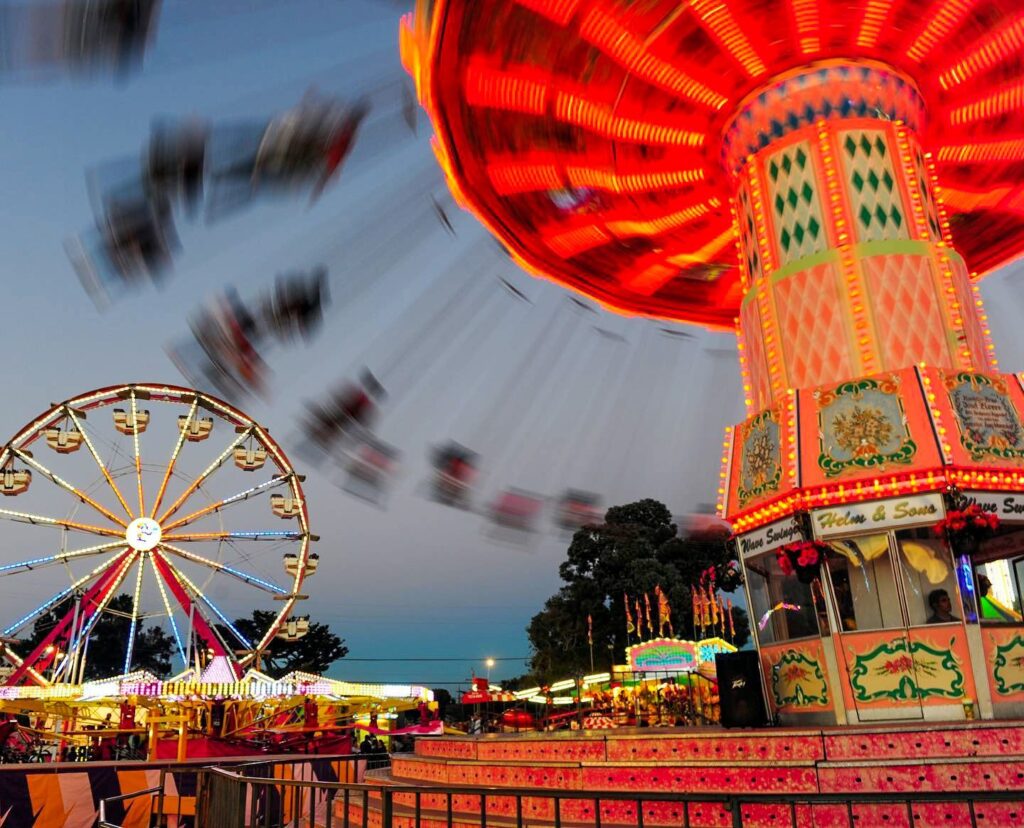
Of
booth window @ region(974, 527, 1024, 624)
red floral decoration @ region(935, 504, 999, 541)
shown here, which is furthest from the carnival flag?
red floral decoration @ region(935, 504, 999, 541)

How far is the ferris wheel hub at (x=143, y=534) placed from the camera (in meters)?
28.0

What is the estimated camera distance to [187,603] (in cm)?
2711

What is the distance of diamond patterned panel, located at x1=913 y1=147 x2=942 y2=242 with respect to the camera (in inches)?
432

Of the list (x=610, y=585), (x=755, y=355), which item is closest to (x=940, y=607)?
(x=755, y=355)

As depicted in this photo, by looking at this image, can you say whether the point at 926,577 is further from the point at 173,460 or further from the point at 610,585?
the point at 610,585

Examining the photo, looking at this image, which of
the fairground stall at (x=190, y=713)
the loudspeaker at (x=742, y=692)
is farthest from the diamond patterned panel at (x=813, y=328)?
Result: the fairground stall at (x=190, y=713)

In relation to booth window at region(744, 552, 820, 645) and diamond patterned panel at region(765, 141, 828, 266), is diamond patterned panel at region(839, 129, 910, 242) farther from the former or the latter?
booth window at region(744, 552, 820, 645)

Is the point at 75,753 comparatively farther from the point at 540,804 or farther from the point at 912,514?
the point at 912,514

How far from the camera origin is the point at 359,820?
30.8 ft

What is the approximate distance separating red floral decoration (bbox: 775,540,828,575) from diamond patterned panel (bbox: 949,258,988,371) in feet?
10.1

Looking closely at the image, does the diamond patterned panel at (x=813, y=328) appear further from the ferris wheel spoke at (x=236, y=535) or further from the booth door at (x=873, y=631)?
the ferris wheel spoke at (x=236, y=535)

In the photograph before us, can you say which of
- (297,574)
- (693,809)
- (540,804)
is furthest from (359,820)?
(297,574)

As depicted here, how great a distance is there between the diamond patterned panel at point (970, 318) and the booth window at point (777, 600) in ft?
11.0

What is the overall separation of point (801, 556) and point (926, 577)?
125 centimetres
